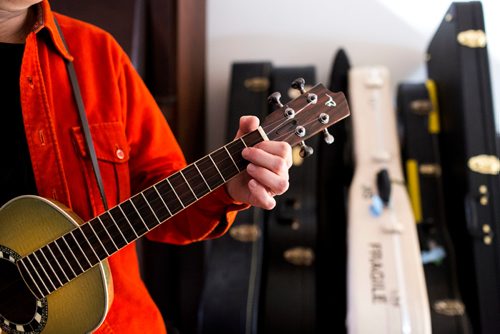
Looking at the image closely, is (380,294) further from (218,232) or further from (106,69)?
(106,69)

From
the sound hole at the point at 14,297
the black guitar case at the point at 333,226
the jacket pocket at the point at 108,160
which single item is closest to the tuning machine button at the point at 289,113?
the jacket pocket at the point at 108,160

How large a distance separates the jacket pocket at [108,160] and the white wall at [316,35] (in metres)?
1.15

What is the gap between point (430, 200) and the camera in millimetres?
1615

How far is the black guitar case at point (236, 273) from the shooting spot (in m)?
1.46

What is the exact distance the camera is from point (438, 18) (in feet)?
6.20

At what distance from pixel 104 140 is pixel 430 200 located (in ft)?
3.62

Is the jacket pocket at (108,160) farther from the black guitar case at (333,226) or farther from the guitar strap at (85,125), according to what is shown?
the black guitar case at (333,226)

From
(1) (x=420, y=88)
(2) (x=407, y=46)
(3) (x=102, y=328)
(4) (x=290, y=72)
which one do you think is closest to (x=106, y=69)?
(3) (x=102, y=328)

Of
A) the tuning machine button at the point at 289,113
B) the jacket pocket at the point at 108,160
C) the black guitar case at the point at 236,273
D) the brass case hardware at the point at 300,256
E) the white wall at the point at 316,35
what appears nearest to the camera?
the tuning machine button at the point at 289,113

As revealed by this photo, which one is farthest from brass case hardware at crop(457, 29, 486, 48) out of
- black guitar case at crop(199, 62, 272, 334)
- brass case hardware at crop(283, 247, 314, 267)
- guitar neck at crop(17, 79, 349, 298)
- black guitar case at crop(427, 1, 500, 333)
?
guitar neck at crop(17, 79, 349, 298)

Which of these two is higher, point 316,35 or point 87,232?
point 316,35

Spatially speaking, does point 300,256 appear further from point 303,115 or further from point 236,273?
point 303,115

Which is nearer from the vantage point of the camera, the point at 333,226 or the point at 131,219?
the point at 131,219

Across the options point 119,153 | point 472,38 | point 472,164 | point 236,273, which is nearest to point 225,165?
point 119,153
